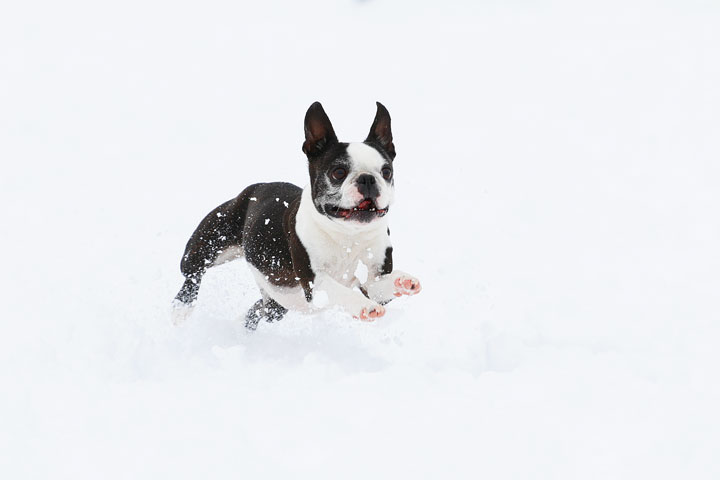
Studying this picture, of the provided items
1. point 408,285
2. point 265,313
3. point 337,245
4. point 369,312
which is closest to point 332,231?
point 337,245

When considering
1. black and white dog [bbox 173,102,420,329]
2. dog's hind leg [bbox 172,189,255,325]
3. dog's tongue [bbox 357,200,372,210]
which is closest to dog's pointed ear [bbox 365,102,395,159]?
black and white dog [bbox 173,102,420,329]

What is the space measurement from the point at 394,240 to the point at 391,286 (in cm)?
391

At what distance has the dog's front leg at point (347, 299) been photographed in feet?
14.7

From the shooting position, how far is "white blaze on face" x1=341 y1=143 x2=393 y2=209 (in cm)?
461

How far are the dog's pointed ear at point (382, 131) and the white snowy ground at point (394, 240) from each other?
4.11 feet

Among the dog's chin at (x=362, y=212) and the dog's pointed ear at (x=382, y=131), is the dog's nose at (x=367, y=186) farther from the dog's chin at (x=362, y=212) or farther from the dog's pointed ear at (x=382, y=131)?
the dog's pointed ear at (x=382, y=131)

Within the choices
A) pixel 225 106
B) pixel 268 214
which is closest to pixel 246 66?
pixel 225 106

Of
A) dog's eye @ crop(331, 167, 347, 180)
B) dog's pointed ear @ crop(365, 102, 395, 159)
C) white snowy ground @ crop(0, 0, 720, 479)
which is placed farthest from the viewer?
dog's pointed ear @ crop(365, 102, 395, 159)

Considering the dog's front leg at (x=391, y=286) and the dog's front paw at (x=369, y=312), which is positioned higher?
the dog's front leg at (x=391, y=286)

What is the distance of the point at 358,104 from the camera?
47.7 feet

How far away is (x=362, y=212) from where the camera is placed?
15.3 feet

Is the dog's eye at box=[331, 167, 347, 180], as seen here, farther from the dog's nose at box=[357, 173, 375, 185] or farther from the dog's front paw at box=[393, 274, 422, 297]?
the dog's front paw at box=[393, 274, 422, 297]

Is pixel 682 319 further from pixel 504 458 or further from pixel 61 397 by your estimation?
pixel 61 397

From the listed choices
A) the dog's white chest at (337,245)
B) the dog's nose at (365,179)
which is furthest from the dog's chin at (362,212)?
the dog's white chest at (337,245)
